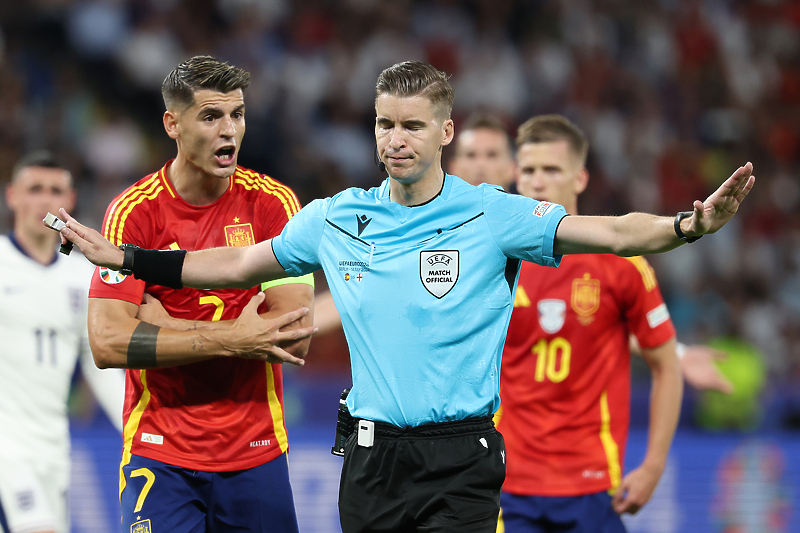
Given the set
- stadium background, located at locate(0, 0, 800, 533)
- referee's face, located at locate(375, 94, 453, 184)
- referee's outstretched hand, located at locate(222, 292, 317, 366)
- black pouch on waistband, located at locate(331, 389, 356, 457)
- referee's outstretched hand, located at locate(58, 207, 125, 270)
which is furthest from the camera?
stadium background, located at locate(0, 0, 800, 533)

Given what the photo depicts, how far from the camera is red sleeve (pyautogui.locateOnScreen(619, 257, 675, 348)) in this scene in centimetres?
532

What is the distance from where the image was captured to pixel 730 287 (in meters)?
12.0

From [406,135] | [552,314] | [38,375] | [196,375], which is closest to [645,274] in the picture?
[552,314]

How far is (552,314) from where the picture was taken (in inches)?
211

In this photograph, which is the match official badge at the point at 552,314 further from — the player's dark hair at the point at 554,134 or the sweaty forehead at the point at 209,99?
the sweaty forehead at the point at 209,99

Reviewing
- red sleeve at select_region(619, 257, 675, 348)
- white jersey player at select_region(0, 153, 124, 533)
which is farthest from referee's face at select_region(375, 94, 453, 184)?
white jersey player at select_region(0, 153, 124, 533)

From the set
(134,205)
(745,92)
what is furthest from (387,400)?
(745,92)

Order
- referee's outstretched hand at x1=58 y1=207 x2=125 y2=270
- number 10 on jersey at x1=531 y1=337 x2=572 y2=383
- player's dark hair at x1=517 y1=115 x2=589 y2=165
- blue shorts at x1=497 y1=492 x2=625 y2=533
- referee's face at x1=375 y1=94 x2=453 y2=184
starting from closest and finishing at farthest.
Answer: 1. referee's face at x1=375 y1=94 x2=453 y2=184
2. referee's outstretched hand at x1=58 y1=207 x2=125 y2=270
3. blue shorts at x1=497 y1=492 x2=625 y2=533
4. number 10 on jersey at x1=531 y1=337 x2=572 y2=383
5. player's dark hair at x1=517 y1=115 x2=589 y2=165

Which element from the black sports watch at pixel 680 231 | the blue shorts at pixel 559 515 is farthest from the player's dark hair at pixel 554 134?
the black sports watch at pixel 680 231

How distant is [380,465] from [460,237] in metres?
0.92

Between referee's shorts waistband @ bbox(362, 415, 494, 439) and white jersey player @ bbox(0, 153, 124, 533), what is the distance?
9.23ft

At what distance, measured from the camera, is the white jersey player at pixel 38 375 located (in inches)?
230

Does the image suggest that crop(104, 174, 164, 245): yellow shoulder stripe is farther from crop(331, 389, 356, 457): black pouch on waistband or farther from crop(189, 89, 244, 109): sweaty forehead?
crop(331, 389, 356, 457): black pouch on waistband

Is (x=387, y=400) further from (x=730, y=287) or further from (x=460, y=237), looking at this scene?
(x=730, y=287)
